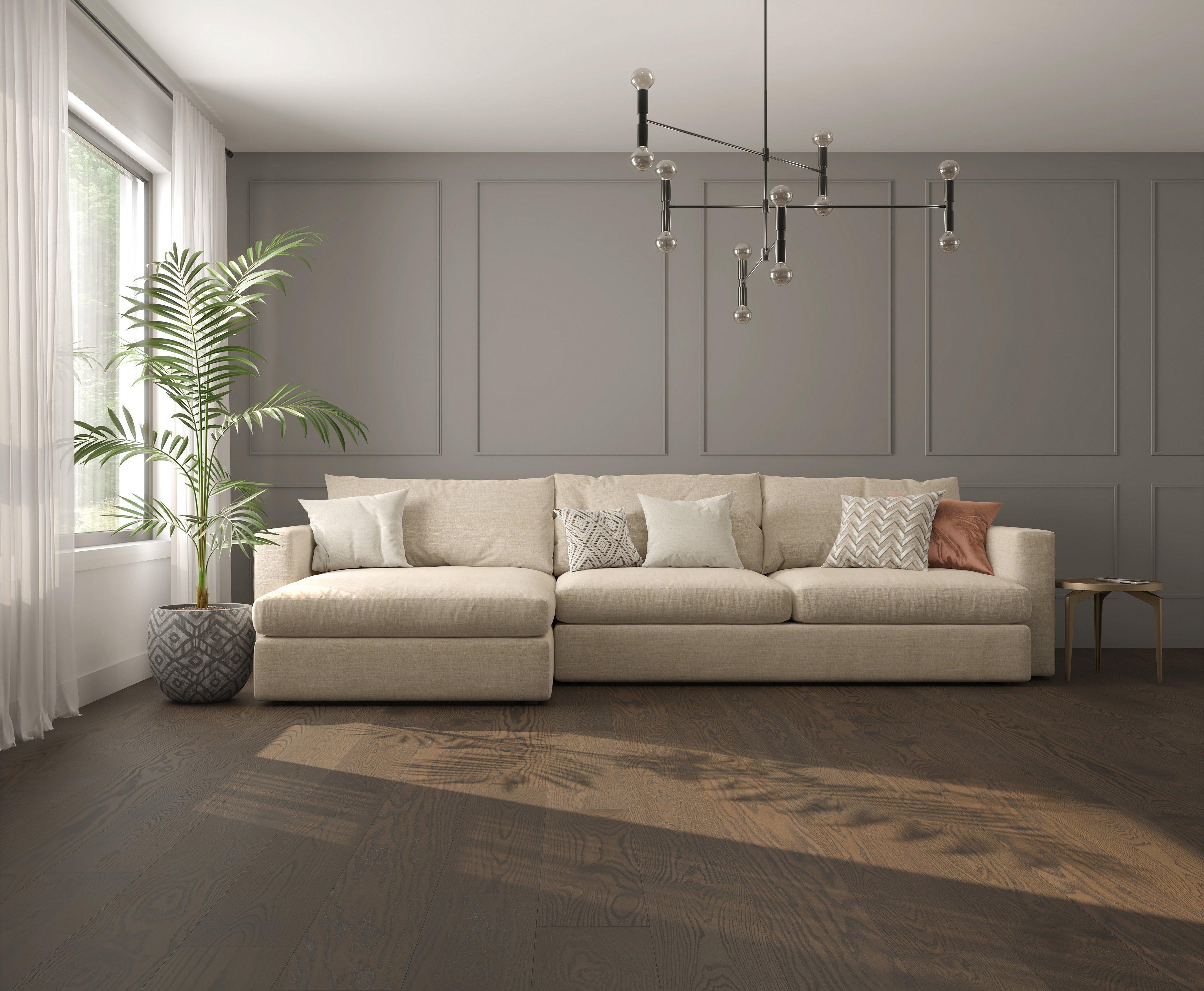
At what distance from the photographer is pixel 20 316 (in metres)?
2.88

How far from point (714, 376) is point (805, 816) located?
311 cm

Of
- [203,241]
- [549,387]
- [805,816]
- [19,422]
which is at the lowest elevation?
[805,816]

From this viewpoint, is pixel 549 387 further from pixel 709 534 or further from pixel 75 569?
pixel 75 569

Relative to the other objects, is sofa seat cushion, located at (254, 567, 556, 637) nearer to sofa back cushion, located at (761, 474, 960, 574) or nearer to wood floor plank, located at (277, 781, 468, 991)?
wood floor plank, located at (277, 781, 468, 991)

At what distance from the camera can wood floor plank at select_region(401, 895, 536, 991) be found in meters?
1.39

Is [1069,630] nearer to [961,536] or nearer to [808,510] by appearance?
[961,536]

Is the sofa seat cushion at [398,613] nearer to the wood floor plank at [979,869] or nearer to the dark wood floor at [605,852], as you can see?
the dark wood floor at [605,852]

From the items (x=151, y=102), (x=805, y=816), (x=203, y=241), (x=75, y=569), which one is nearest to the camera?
(x=805, y=816)

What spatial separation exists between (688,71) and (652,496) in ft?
6.45

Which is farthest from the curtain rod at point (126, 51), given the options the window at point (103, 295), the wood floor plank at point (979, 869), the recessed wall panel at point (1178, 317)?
the recessed wall panel at point (1178, 317)

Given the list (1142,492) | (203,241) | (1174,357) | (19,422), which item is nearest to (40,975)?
(19,422)

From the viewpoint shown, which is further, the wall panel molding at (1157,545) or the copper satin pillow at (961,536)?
the wall panel molding at (1157,545)

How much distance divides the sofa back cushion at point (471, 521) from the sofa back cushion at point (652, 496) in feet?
0.27

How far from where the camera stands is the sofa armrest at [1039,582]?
385cm
